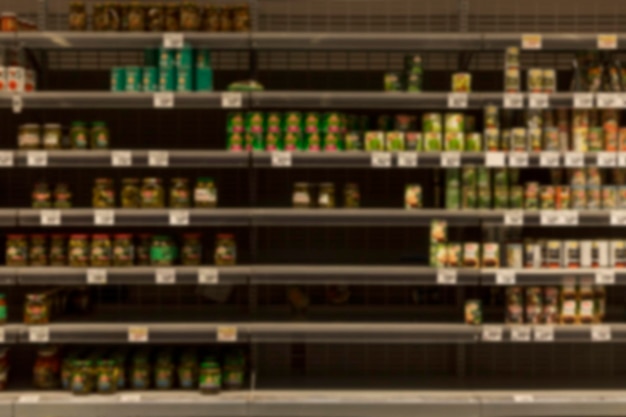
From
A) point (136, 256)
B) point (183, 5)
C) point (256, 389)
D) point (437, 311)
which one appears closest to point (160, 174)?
point (136, 256)

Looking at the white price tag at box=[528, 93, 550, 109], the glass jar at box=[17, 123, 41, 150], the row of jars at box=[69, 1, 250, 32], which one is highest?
the row of jars at box=[69, 1, 250, 32]

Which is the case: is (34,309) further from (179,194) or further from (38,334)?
(179,194)

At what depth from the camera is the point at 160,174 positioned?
403cm

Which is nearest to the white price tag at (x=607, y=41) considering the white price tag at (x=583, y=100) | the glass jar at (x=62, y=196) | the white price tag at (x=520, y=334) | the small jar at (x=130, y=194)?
the white price tag at (x=583, y=100)

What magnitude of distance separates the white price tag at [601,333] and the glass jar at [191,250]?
202cm

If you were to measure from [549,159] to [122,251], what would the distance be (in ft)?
7.18

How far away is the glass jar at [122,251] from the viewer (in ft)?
11.4

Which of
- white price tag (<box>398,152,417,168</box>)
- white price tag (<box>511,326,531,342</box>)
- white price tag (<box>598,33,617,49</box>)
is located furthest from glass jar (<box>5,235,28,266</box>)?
white price tag (<box>598,33,617,49</box>)

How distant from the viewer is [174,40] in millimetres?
3406

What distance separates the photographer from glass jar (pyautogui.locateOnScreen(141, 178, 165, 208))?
347 centimetres

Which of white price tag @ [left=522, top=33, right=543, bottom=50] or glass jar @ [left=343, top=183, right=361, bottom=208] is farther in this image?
glass jar @ [left=343, top=183, right=361, bottom=208]

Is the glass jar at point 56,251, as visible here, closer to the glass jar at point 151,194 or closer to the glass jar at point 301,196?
the glass jar at point 151,194

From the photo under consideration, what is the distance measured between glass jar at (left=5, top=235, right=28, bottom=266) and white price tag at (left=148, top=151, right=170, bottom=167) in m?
0.78

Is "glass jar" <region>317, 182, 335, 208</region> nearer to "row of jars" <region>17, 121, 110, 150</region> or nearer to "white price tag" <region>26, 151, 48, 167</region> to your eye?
"row of jars" <region>17, 121, 110, 150</region>
